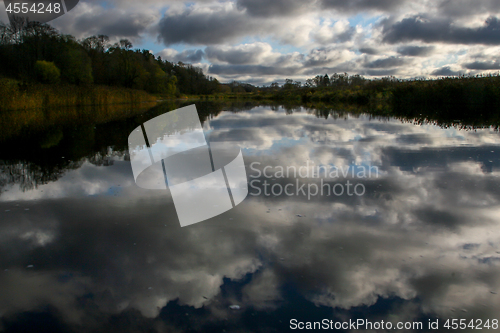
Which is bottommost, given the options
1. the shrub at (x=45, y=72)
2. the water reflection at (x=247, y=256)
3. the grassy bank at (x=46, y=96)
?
the water reflection at (x=247, y=256)

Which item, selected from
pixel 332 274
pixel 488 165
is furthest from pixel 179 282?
pixel 488 165

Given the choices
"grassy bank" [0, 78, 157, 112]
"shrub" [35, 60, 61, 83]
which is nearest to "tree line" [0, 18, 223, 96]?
"shrub" [35, 60, 61, 83]

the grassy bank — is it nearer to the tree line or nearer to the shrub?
the tree line

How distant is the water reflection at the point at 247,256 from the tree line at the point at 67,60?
30516mm

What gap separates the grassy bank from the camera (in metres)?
20.3

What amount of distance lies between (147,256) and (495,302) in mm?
2822

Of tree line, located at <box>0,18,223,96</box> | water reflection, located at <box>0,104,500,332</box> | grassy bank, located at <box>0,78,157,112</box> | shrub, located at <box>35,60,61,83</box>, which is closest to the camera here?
water reflection, located at <box>0,104,500,332</box>

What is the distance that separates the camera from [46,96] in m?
23.8

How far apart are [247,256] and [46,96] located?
25.4 metres

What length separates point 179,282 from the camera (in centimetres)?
278

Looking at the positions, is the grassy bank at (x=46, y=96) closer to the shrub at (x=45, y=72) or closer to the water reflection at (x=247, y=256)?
the shrub at (x=45, y=72)

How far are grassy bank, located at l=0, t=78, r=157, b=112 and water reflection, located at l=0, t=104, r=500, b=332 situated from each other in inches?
699

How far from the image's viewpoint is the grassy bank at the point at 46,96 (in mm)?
20266

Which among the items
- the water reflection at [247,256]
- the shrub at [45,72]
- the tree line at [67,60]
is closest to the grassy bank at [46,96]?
the tree line at [67,60]
